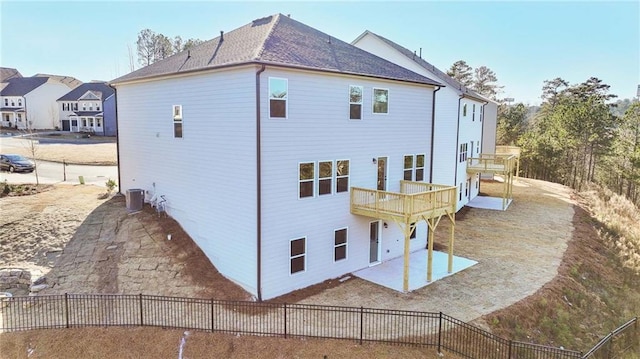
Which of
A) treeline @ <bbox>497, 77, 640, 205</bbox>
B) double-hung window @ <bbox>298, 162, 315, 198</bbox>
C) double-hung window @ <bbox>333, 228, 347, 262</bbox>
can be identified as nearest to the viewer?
double-hung window @ <bbox>298, 162, 315, 198</bbox>

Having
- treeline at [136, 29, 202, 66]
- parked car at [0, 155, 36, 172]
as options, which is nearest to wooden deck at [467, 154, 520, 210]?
parked car at [0, 155, 36, 172]

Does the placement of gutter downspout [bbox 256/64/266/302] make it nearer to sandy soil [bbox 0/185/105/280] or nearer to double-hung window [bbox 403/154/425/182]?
double-hung window [bbox 403/154/425/182]

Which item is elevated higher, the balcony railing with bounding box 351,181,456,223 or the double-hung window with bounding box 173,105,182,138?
the double-hung window with bounding box 173,105,182,138

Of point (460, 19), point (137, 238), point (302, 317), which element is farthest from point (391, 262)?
point (460, 19)

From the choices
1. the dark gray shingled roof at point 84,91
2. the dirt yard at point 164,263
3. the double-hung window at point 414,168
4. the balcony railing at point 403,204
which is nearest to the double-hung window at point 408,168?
the double-hung window at point 414,168

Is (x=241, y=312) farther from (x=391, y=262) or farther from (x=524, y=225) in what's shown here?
(x=524, y=225)

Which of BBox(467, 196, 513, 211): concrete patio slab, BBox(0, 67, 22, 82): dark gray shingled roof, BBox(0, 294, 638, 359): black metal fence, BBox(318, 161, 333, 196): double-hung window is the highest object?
BBox(0, 67, 22, 82): dark gray shingled roof

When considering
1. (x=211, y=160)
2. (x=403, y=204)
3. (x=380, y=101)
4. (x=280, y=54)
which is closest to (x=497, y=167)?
(x=380, y=101)
